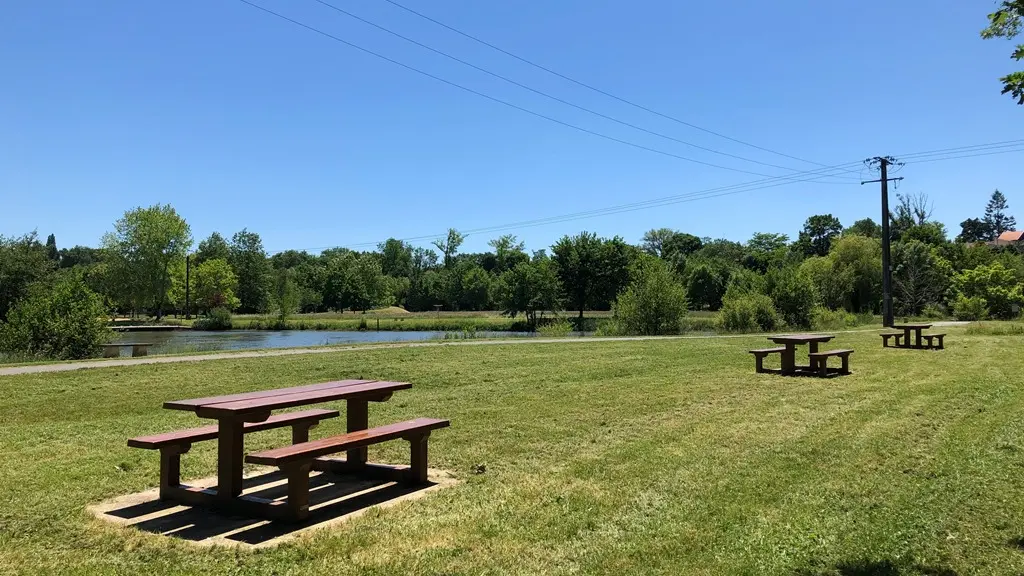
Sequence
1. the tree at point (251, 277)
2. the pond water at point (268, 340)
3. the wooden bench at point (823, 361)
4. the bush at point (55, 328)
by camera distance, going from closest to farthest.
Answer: the wooden bench at point (823, 361), the bush at point (55, 328), the pond water at point (268, 340), the tree at point (251, 277)

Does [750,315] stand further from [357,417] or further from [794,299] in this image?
[357,417]

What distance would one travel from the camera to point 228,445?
5.01m

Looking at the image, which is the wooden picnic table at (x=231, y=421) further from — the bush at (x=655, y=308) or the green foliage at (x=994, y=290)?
the green foliage at (x=994, y=290)

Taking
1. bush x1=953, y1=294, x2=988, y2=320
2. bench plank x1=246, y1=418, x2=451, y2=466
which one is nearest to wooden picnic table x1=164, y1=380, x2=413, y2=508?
bench plank x1=246, y1=418, x2=451, y2=466

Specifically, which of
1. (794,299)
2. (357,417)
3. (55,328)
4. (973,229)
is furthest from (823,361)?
(973,229)

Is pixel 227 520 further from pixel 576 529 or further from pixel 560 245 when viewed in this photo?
pixel 560 245

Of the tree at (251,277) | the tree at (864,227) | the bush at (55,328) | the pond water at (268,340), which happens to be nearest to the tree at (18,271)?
the pond water at (268,340)

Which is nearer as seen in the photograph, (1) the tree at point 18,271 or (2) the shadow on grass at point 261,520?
→ (2) the shadow on grass at point 261,520

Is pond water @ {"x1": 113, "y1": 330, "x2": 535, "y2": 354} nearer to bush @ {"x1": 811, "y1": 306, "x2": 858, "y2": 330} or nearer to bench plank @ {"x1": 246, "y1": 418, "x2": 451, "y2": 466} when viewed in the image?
bush @ {"x1": 811, "y1": 306, "x2": 858, "y2": 330}

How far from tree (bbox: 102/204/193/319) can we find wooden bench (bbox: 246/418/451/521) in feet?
248

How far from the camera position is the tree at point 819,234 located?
4791 inches

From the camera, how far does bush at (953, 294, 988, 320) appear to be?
42.5 meters

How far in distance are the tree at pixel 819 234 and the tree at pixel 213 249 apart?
312 feet

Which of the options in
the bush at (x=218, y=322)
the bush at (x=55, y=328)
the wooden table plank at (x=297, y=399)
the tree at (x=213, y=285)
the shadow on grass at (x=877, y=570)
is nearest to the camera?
the shadow on grass at (x=877, y=570)
